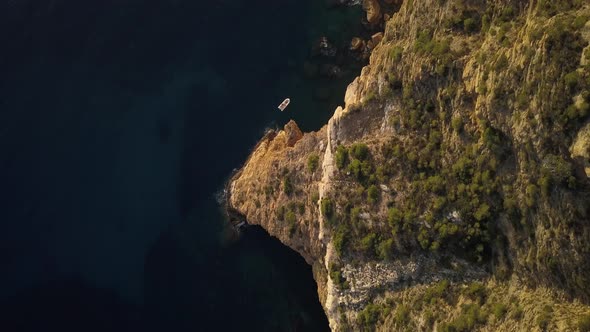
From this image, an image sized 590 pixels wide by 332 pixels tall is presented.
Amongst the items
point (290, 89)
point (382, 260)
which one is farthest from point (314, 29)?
point (382, 260)

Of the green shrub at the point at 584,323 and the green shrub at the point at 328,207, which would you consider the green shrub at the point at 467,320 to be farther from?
the green shrub at the point at 328,207

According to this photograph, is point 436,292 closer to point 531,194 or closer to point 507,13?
point 531,194

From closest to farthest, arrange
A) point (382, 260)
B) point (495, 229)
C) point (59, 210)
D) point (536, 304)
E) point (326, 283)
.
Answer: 1. point (536, 304)
2. point (495, 229)
3. point (382, 260)
4. point (326, 283)
5. point (59, 210)

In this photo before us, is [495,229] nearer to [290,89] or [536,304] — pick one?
[536,304]

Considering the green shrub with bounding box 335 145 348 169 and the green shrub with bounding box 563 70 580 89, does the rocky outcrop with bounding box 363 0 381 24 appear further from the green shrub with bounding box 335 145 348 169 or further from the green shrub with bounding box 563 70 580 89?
the green shrub with bounding box 563 70 580 89

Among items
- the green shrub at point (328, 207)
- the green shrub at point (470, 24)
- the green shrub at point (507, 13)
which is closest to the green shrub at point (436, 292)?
the green shrub at point (328, 207)

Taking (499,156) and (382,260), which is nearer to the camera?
(499,156)
